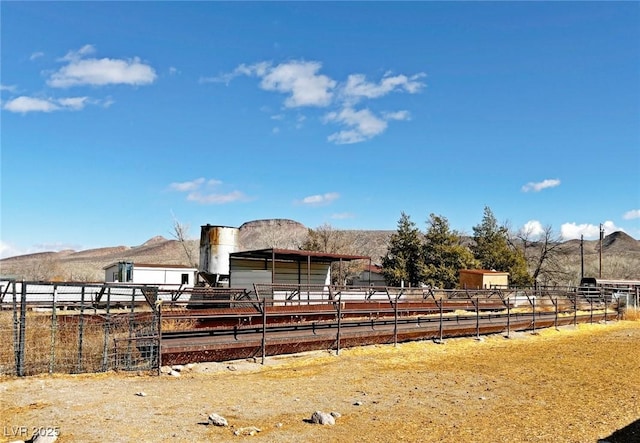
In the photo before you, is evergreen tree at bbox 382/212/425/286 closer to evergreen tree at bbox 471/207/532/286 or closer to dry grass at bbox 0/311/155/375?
evergreen tree at bbox 471/207/532/286

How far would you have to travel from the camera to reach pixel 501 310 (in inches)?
1000

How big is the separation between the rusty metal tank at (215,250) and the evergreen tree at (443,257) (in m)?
21.7

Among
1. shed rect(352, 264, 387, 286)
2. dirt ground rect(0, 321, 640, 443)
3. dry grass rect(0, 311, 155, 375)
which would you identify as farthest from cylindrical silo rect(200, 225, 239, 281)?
shed rect(352, 264, 387, 286)

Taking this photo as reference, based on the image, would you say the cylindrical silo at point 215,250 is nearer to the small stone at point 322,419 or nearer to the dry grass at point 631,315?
the dry grass at point 631,315

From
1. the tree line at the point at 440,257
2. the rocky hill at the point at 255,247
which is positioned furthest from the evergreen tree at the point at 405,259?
the rocky hill at the point at 255,247

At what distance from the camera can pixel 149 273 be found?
40.1m

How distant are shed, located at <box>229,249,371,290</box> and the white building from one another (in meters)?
9.73

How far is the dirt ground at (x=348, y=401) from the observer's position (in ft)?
20.6

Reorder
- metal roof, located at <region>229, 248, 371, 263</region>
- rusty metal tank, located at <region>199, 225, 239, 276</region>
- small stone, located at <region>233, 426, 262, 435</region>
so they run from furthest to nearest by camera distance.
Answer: rusty metal tank, located at <region>199, 225, 239, 276</region>
metal roof, located at <region>229, 248, 371, 263</region>
small stone, located at <region>233, 426, 262, 435</region>

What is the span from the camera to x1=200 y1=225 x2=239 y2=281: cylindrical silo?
2906 centimetres

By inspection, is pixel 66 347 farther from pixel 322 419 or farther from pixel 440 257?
pixel 440 257

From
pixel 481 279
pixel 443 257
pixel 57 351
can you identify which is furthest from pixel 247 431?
pixel 443 257

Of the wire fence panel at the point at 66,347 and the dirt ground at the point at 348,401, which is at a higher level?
the wire fence panel at the point at 66,347

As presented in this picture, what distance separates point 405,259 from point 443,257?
10.9 feet
